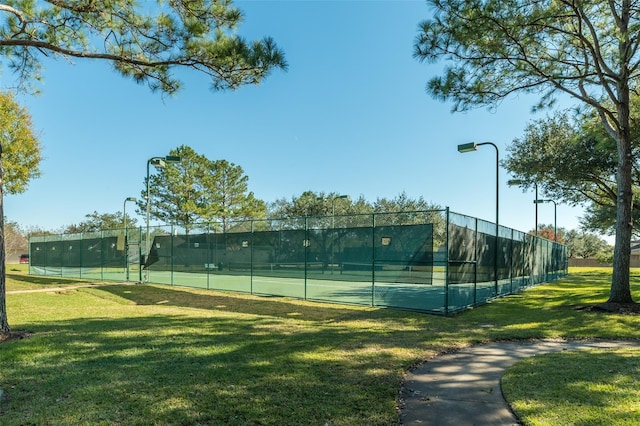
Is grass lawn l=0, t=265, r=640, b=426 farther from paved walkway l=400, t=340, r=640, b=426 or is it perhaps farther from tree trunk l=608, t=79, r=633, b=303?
tree trunk l=608, t=79, r=633, b=303

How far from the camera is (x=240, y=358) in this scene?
17.3 feet

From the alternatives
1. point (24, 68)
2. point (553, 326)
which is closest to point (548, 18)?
point (553, 326)

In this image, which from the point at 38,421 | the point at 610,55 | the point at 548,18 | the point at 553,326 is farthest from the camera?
the point at 610,55

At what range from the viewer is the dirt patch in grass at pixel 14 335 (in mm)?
6188

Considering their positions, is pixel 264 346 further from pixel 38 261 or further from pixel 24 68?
pixel 38 261

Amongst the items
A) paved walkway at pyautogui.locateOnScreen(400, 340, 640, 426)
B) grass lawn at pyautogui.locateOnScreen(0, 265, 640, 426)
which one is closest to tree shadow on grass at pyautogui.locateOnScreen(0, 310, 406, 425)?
grass lawn at pyautogui.locateOnScreen(0, 265, 640, 426)

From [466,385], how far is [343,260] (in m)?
7.18

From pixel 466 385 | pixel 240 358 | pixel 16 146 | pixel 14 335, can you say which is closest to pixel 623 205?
pixel 466 385

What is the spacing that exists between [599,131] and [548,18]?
18.8 ft

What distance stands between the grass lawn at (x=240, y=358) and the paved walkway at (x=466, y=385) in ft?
0.68

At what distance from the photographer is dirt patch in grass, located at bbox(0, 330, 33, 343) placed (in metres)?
6.19

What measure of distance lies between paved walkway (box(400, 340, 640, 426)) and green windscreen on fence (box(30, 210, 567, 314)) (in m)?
3.26

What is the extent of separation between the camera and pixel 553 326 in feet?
26.2

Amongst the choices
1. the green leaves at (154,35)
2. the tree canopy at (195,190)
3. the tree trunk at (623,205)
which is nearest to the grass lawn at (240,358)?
the tree trunk at (623,205)
